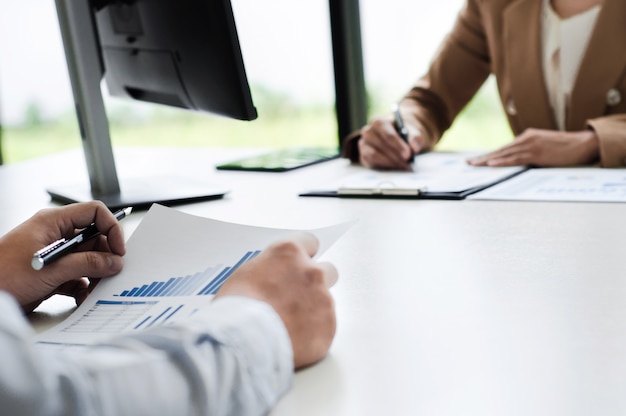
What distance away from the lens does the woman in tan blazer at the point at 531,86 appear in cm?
152

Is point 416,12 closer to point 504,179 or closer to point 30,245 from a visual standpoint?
point 504,179

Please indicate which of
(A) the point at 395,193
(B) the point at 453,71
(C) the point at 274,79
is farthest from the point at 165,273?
(C) the point at 274,79

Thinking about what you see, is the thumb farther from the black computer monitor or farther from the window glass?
the window glass

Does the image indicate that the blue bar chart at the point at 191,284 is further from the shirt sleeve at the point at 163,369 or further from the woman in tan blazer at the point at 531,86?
the woman in tan blazer at the point at 531,86

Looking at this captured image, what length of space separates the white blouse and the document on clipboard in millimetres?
333

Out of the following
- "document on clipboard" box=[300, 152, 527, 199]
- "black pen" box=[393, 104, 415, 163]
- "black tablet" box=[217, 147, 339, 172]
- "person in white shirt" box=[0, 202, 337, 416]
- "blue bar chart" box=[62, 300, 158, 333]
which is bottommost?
"black tablet" box=[217, 147, 339, 172]

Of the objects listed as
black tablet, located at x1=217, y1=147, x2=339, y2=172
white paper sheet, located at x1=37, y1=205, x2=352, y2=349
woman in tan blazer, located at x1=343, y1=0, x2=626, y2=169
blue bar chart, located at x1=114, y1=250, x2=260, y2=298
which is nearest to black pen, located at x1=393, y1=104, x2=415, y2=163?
woman in tan blazer, located at x1=343, y1=0, x2=626, y2=169

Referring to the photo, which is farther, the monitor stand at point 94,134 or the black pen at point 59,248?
the monitor stand at point 94,134

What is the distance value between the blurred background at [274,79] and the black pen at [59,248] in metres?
3.38

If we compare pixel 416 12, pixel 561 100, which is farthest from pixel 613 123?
pixel 416 12

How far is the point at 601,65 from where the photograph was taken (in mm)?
1706

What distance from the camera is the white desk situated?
0.59 meters

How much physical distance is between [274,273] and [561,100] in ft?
4.34

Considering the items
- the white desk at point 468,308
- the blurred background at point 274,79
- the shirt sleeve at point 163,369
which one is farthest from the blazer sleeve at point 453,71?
the blurred background at point 274,79
